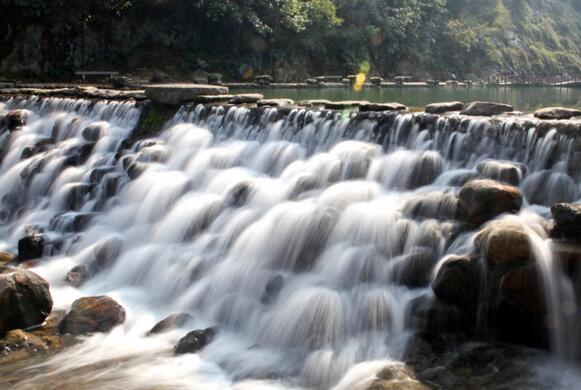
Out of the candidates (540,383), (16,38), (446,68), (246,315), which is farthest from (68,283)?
(446,68)

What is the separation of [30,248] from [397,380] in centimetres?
707

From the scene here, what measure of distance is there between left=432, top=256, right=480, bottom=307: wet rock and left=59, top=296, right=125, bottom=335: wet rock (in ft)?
13.9

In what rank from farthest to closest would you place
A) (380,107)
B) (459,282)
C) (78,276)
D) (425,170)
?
(380,107), (78,276), (425,170), (459,282)

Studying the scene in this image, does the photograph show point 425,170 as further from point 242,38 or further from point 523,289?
point 242,38

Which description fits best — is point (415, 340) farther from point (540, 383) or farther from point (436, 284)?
point (540, 383)

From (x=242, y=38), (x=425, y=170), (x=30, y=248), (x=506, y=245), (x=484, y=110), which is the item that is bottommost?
(x=30, y=248)

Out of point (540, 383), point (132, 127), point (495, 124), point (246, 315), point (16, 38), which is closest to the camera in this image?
point (540, 383)

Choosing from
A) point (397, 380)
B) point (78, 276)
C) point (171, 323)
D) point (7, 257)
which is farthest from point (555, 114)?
point (7, 257)

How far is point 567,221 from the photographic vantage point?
6391 mm

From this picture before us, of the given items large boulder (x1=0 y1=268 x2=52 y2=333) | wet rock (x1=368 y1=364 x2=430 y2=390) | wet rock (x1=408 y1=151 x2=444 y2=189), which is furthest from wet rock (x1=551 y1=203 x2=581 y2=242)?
large boulder (x1=0 y1=268 x2=52 y2=333)

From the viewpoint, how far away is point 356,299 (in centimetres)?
721

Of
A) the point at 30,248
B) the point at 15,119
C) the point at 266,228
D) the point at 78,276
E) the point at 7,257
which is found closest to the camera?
the point at 266,228

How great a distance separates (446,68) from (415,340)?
45.5 meters

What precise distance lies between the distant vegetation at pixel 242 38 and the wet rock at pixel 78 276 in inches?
853
